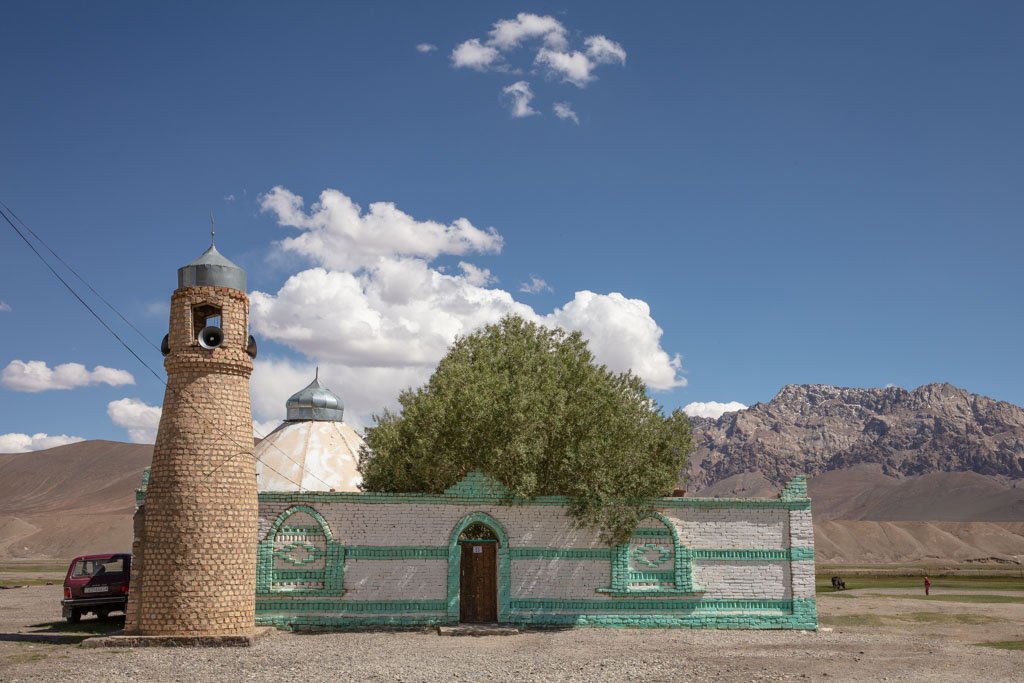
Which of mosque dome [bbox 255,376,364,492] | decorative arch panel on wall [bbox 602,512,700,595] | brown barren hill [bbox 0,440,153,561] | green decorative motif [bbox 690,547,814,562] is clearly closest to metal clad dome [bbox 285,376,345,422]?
mosque dome [bbox 255,376,364,492]

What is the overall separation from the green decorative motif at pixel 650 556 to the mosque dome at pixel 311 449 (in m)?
12.3

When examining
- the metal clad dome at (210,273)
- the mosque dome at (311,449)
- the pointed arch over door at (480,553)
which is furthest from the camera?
the mosque dome at (311,449)

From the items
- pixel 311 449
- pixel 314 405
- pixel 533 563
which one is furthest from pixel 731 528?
pixel 314 405

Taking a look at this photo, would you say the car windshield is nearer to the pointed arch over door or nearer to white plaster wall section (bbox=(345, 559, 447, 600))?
white plaster wall section (bbox=(345, 559, 447, 600))

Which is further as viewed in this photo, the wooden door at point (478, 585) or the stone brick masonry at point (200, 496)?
the wooden door at point (478, 585)

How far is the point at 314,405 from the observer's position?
3397cm

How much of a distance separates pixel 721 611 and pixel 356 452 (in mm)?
16712

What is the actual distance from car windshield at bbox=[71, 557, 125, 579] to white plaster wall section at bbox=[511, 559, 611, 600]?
11.1 m

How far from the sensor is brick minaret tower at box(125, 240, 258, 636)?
17.8m

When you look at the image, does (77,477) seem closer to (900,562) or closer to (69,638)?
(900,562)

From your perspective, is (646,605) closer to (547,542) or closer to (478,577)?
(547,542)

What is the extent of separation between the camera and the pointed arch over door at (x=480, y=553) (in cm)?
2019

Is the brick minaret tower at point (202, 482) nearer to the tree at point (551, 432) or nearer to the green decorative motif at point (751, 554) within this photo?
the tree at point (551, 432)

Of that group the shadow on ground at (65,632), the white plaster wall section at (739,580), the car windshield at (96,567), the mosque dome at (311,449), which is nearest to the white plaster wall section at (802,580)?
the white plaster wall section at (739,580)
